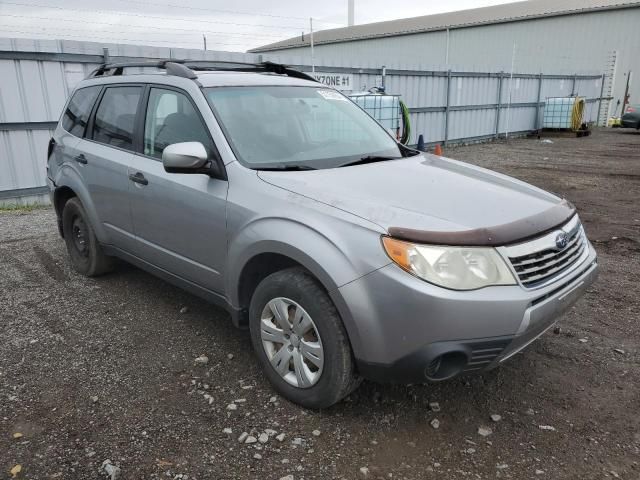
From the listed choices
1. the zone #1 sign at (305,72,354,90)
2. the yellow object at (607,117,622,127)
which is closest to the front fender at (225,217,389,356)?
the zone #1 sign at (305,72,354,90)

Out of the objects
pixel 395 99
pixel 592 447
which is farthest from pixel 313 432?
pixel 395 99

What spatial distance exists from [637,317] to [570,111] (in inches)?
668

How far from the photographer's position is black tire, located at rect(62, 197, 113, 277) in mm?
4551

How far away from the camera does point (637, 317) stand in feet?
→ 12.8

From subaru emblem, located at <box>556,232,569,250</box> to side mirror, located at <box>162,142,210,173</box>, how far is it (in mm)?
1959

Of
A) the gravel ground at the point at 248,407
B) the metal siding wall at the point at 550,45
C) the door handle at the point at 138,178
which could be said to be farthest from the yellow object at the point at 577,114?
the door handle at the point at 138,178

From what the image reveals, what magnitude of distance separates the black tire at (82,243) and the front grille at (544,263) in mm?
3586

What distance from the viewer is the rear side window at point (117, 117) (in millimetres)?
3859

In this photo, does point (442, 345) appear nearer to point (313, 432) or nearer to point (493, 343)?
point (493, 343)

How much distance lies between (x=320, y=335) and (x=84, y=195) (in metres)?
2.82

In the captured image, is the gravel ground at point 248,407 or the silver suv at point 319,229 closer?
the silver suv at point 319,229

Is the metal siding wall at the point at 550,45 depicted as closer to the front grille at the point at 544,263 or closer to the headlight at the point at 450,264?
the front grille at the point at 544,263

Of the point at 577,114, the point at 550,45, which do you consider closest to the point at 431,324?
the point at 577,114

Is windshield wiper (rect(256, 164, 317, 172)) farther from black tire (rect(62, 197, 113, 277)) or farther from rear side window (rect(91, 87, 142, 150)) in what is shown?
black tire (rect(62, 197, 113, 277))
